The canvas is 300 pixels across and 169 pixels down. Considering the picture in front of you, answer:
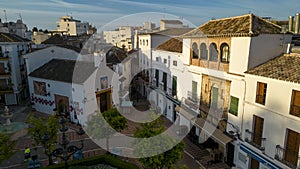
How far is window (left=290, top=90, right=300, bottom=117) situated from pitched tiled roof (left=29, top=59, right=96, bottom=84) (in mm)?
16972

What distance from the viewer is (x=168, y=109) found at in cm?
2566

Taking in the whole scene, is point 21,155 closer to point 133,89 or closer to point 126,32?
point 133,89

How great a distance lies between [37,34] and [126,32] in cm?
2315

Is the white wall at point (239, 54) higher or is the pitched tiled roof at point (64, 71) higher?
the white wall at point (239, 54)

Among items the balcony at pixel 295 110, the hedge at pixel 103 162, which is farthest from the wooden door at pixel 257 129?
the hedge at pixel 103 162

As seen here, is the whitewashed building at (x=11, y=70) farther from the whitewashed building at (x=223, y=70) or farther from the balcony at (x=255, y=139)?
the balcony at (x=255, y=139)

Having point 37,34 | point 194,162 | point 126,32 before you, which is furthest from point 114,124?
point 126,32

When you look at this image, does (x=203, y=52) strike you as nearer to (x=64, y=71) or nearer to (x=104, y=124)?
(x=104, y=124)

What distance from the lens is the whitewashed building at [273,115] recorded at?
1122 centimetres

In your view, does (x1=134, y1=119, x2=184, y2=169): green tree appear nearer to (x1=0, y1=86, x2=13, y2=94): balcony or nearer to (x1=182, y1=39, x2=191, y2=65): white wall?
(x1=182, y1=39, x2=191, y2=65): white wall

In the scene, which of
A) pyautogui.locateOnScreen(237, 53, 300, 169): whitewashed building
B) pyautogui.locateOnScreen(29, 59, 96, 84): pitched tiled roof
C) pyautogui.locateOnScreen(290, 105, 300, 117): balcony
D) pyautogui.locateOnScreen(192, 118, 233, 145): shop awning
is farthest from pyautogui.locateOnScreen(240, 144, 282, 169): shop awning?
pyautogui.locateOnScreen(29, 59, 96, 84): pitched tiled roof

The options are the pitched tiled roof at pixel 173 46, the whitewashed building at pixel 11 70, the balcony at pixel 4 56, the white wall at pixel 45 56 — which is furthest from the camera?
the whitewashed building at pixel 11 70

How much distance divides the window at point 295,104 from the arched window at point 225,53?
16.9 feet

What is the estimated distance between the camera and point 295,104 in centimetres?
1107
